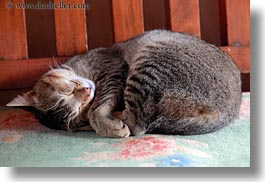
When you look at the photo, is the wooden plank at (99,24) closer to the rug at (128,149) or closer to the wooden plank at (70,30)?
the wooden plank at (70,30)

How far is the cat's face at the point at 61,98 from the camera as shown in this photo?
1.30m

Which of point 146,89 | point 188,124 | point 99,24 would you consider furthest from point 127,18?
point 188,124

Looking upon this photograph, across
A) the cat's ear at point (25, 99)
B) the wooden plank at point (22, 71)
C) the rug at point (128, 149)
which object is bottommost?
the rug at point (128, 149)

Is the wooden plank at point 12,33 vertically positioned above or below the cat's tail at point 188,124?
above

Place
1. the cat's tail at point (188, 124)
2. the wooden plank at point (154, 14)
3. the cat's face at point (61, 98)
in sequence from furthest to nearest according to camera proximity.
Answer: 1. the wooden plank at point (154, 14)
2. the cat's face at point (61, 98)
3. the cat's tail at point (188, 124)

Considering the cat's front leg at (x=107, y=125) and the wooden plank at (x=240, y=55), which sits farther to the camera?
the wooden plank at (x=240, y=55)

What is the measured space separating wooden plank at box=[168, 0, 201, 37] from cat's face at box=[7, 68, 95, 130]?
365mm

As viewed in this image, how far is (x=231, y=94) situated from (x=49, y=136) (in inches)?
22.1

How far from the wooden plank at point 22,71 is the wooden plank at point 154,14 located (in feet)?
1.07

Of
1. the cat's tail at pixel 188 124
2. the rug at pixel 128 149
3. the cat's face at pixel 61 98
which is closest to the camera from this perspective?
the rug at pixel 128 149

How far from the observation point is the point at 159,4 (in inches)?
55.7

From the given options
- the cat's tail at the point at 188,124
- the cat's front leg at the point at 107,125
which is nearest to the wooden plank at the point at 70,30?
the cat's front leg at the point at 107,125

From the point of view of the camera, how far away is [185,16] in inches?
55.9

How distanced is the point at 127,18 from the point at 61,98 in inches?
14.5
